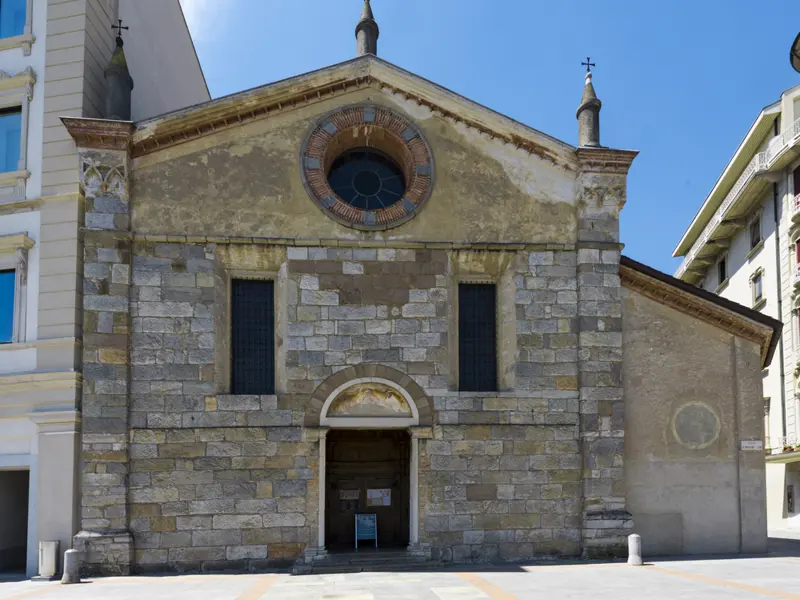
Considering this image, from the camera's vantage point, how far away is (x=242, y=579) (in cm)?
1471

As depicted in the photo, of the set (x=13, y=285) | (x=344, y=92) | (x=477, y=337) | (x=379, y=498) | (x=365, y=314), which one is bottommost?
(x=379, y=498)

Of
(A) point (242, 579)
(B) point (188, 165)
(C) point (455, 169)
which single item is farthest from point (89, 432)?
(C) point (455, 169)

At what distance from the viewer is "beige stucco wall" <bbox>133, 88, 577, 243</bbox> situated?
1655cm

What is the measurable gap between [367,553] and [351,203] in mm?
7216

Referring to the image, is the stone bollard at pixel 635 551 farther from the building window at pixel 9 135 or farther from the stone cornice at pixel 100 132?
the building window at pixel 9 135

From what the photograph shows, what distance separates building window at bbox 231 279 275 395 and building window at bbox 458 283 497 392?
392 cm

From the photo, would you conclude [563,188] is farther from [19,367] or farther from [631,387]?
[19,367]

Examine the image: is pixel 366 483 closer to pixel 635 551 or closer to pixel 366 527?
pixel 366 527

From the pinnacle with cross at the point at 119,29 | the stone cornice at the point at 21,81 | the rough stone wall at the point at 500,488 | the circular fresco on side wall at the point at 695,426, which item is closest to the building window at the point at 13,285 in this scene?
the stone cornice at the point at 21,81

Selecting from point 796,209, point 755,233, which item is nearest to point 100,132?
point 796,209

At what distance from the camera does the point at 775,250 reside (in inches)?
1286

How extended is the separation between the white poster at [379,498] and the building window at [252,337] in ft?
12.5

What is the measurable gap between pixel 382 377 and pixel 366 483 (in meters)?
3.49

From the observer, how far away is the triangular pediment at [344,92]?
1653cm
